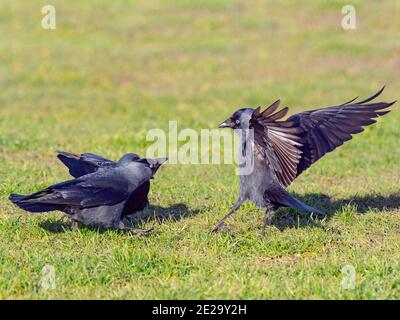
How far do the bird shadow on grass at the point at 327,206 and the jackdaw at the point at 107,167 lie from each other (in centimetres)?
133

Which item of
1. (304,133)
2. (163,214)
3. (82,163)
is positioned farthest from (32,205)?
(304,133)

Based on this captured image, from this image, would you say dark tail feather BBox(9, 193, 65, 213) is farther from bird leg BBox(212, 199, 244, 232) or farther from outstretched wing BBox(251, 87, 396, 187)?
outstretched wing BBox(251, 87, 396, 187)

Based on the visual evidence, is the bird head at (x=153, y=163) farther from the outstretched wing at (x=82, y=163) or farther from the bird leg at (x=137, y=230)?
the bird leg at (x=137, y=230)

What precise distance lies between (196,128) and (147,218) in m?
5.68

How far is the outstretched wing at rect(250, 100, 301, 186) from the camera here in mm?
6414

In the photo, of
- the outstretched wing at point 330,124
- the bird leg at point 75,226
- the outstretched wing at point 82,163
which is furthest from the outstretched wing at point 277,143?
the bird leg at point 75,226

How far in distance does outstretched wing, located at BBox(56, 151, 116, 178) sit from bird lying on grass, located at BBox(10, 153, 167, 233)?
0.25 m

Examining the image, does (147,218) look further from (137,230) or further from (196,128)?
(196,128)

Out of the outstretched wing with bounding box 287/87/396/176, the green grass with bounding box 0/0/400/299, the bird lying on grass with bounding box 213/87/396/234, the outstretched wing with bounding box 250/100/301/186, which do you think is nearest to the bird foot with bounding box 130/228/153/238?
the green grass with bounding box 0/0/400/299

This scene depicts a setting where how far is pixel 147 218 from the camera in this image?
7469mm

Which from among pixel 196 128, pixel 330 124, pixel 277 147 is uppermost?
pixel 330 124

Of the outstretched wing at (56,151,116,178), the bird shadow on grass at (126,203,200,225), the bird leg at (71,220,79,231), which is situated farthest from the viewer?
the bird shadow on grass at (126,203,200,225)
